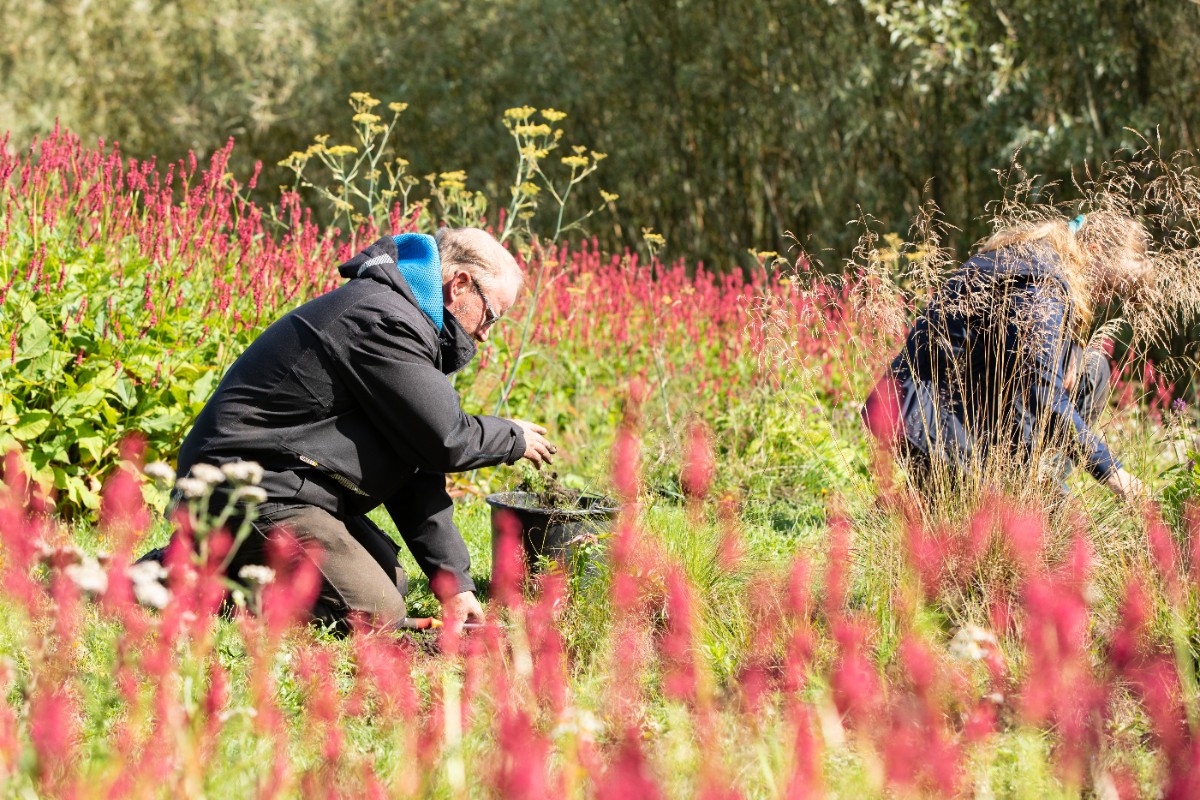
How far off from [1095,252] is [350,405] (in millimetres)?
2447

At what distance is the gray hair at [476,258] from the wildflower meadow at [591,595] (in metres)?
0.60

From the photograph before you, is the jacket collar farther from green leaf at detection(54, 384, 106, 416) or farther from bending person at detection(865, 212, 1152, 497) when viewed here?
green leaf at detection(54, 384, 106, 416)

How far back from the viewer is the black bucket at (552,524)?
3746 mm

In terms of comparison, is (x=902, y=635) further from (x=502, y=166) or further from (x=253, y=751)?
(x=502, y=166)

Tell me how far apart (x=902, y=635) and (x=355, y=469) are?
159 cm

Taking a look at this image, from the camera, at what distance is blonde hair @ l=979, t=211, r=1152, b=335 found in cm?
380

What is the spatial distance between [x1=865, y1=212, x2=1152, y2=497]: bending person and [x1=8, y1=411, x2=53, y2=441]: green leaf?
2880 mm

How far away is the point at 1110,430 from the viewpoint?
403 cm

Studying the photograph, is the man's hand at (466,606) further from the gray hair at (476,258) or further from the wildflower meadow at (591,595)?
the gray hair at (476,258)

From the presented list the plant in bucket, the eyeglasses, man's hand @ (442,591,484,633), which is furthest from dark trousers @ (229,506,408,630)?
the eyeglasses

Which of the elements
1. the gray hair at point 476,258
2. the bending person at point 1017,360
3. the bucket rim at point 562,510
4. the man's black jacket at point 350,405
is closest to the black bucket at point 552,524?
the bucket rim at point 562,510

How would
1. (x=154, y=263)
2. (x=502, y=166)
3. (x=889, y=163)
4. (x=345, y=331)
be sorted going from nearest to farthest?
(x=345, y=331), (x=154, y=263), (x=889, y=163), (x=502, y=166)

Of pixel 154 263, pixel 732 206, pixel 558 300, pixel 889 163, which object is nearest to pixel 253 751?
pixel 154 263

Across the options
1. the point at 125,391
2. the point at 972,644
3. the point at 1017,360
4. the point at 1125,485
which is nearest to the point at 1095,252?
the point at 1017,360
